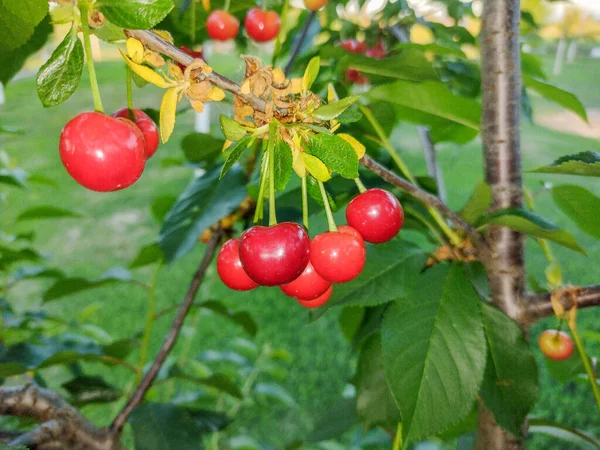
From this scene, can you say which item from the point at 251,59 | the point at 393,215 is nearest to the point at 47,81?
the point at 251,59

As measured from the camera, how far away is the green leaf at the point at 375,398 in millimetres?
783

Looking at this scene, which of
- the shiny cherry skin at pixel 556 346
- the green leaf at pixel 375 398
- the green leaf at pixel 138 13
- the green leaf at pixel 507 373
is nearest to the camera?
the green leaf at pixel 138 13

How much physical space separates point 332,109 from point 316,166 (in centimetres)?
6

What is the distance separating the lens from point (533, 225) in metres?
0.57

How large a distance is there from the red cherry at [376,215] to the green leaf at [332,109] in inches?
5.7

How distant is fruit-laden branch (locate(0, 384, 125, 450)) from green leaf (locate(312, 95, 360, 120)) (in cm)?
50

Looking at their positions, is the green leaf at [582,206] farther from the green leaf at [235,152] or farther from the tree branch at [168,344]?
the tree branch at [168,344]

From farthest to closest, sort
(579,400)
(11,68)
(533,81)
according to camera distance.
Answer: (579,400)
(533,81)
(11,68)

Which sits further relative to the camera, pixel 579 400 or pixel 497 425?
pixel 579 400

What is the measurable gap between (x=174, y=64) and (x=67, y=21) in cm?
8

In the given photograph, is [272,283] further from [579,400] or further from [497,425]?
[579,400]

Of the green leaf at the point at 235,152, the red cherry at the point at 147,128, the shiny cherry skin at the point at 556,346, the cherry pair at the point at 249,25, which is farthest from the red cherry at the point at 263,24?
the shiny cherry skin at the point at 556,346

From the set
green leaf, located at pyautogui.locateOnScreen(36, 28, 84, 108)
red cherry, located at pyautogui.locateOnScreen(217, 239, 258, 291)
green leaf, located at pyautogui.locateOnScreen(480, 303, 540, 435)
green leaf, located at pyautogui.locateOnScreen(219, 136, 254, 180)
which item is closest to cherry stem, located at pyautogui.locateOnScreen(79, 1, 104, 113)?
green leaf, located at pyautogui.locateOnScreen(36, 28, 84, 108)

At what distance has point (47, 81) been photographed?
0.37 m
